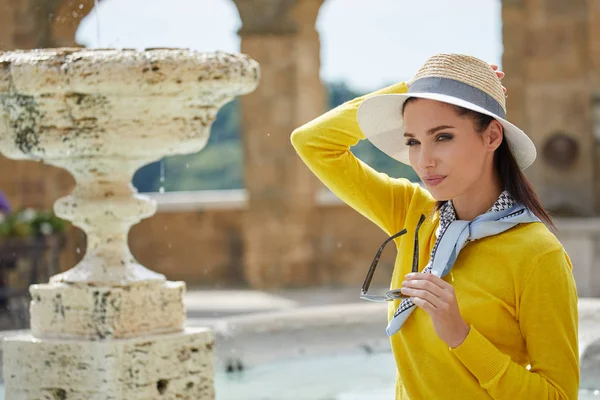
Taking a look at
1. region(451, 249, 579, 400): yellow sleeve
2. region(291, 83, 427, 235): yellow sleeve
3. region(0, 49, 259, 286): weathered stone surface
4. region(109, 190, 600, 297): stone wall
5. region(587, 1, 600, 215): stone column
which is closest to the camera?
region(451, 249, 579, 400): yellow sleeve

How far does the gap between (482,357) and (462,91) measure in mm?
423

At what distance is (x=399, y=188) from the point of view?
2053 mm

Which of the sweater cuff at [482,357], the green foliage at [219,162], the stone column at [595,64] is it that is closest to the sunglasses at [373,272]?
the sweater cuff at [482,357]

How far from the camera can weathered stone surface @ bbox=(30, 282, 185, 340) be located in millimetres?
2848

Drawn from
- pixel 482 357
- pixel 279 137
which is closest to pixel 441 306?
pixel 482 357

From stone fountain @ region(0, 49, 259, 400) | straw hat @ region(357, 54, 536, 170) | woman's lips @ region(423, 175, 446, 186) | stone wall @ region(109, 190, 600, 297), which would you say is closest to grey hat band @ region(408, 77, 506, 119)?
straw hat @ region(357, 54, 536, 170)

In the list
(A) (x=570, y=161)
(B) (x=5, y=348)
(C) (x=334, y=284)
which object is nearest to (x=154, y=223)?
(C) (x=334, y=284)

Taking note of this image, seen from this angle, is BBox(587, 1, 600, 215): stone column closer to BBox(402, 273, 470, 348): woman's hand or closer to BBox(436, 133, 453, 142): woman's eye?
BBox(436, 133, 453, 142): woman's eye

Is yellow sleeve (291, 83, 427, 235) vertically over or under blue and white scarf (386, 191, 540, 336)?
over

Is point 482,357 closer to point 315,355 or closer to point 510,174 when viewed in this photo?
point 510,174

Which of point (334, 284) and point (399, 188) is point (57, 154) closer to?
point (399, 188)

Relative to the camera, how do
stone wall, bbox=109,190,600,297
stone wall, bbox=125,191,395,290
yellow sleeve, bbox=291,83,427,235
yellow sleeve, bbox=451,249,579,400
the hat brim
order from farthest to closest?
stone wall, bbox=125,191,395,290
stone wall, bbox=109,190,600,297
yellow sleeve, bbox=291,83,427,235
the hat brim
yellow sleeve, bbox=451,249,579,400

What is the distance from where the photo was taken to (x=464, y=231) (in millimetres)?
1748

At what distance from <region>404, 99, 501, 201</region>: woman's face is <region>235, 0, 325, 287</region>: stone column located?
973cm
